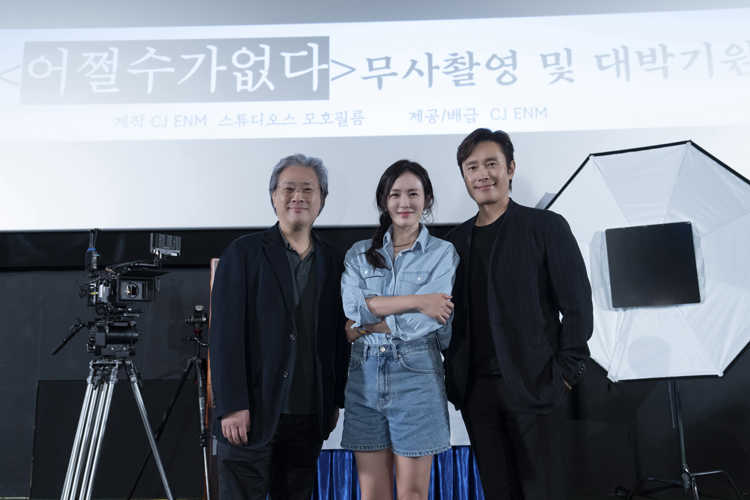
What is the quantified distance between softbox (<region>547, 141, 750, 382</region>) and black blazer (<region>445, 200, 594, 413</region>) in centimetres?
101

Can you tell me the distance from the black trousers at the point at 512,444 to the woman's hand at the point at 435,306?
0.33 meters

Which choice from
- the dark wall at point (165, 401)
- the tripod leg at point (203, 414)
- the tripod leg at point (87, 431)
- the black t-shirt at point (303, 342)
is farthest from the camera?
the dark wall at point (165, 401)

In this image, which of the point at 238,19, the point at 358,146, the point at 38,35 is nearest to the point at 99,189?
the point at 38,35

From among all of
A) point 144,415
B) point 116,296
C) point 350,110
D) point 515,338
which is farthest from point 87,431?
point 350,110

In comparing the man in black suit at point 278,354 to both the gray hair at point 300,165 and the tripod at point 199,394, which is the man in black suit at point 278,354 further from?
the tripod at point 199,394

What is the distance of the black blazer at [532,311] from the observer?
4.99ft

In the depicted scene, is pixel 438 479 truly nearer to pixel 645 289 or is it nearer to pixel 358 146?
pixel 645 289

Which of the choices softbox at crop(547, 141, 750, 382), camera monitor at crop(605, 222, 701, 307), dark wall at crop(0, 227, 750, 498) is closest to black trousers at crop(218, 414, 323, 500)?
dark wall at crop(0, 227, 750, 498)

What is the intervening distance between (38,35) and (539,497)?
3665 mm

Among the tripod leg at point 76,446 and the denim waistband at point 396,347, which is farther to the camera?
the tripod leg at point 76,446

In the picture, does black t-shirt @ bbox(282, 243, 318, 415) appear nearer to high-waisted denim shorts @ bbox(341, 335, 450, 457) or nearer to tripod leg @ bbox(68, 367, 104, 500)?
high-waisted denim shorts @ bbox(341, 335, 450, 457)

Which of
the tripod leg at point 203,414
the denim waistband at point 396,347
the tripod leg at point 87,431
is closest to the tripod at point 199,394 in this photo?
the tripod leg at point 203,414

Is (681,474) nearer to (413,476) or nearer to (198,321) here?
(413,476)

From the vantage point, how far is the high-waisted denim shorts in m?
1.38
